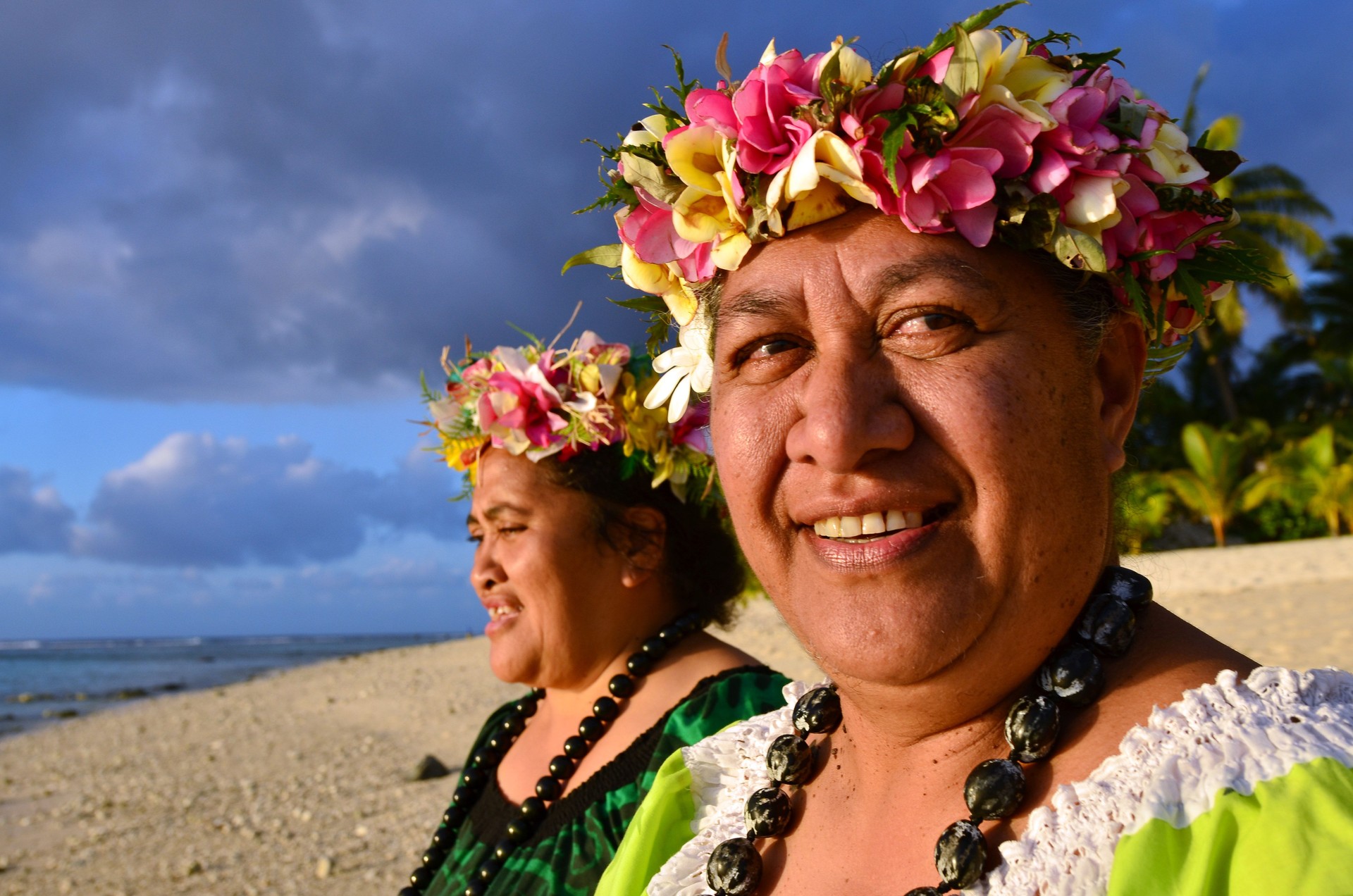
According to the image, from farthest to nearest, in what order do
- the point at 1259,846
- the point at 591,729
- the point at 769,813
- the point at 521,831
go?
the point at 591,729
the point at 521,831
the point at 769,813
the point at 1259,846

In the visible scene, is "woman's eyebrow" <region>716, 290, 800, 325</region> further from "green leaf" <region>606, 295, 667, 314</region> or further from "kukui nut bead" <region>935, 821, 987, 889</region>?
"kukui nut bead" <region>935, 821, 987, 889</region>

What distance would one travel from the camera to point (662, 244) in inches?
87.5

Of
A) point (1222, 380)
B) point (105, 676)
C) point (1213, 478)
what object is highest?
point (1222, 380)

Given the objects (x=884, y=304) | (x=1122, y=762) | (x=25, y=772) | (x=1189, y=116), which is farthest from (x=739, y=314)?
(x=1189, y=116)

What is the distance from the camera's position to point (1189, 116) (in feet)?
94.7

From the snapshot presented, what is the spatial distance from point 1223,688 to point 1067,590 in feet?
0.98

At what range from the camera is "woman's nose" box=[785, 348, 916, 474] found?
1768 millimetres

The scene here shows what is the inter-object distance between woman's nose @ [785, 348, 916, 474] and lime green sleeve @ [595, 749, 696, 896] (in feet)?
3.11

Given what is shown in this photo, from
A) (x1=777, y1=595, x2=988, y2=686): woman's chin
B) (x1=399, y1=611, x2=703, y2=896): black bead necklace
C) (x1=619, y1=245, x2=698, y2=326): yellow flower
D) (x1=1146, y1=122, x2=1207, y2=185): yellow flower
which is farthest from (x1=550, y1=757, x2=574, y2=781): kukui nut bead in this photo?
(x1=1146, y1=122, x2=1207, y2=185): yellow flower

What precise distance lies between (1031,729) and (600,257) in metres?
1.33

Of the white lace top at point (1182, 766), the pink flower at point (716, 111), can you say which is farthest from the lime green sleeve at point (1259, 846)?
the pink flower at point (716, 111)

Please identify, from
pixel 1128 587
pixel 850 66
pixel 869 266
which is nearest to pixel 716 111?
pixel 850 66

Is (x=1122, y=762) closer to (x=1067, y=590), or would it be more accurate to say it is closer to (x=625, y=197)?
(x=1067, y=590)

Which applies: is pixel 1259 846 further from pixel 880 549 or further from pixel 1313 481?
pixel 1313 481
